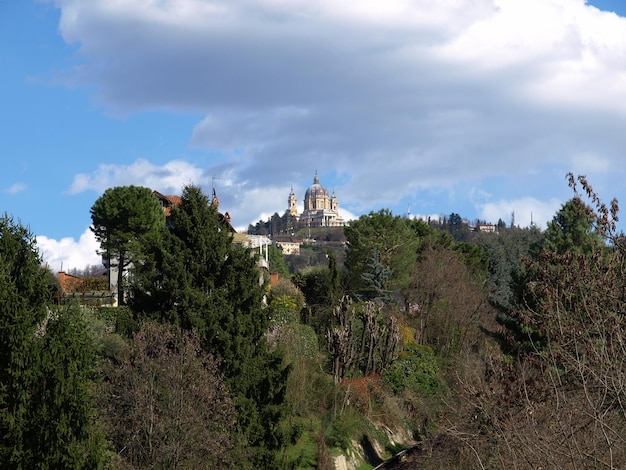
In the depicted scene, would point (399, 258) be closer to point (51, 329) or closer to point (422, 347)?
point (422, 347)

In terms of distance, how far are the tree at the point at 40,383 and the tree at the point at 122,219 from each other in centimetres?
3331

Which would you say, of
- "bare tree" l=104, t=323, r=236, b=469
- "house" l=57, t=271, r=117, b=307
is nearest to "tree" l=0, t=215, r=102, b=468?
"bare tree" l=104, t=323, r=236, b=469

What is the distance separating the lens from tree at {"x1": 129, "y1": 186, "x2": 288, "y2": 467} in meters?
32.2

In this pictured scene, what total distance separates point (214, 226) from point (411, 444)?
1728cm

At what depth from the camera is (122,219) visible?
55.7 metres

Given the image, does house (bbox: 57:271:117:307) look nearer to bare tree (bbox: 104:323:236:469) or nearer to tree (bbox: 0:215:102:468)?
bare tree (bbox: 104:323:236:469)

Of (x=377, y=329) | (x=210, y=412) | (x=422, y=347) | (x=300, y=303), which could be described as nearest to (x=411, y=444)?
(x=377, y=329)

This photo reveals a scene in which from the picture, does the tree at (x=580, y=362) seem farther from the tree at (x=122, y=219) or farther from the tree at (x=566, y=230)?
the tree at (x=122, y=219)

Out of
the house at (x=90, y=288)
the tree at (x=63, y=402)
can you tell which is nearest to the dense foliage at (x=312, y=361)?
the tree at (x=63, y=402)

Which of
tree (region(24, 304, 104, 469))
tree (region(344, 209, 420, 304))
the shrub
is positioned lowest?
the shrub

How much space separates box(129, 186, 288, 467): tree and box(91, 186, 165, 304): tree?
2106 centimetres

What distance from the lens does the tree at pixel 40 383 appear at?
2011cm

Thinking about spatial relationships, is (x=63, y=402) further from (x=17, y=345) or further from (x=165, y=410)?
(x=165, y=410)

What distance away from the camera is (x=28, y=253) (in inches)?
865
